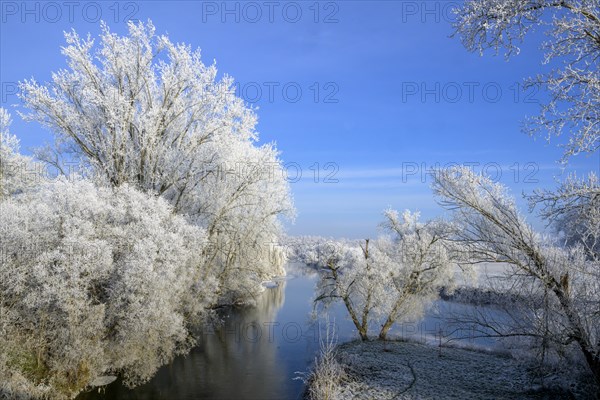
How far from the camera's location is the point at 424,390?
12.1 metres

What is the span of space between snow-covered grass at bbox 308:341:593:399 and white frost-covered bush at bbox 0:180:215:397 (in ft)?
18.6

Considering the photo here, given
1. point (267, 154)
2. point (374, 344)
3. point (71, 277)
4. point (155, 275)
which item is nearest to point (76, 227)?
point (71, 277)

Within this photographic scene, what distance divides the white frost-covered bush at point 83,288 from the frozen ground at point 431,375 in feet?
21.7

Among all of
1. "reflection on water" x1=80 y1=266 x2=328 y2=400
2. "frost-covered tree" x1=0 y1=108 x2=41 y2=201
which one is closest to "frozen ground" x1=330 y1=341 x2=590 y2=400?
"reflection on water" x1=80 y1=266 x2=328 y2=400

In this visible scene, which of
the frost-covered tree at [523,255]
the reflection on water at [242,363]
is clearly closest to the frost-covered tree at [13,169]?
the reflection on water at [242,363]

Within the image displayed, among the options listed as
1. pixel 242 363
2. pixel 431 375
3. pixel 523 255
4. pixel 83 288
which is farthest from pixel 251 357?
pixel 523 255

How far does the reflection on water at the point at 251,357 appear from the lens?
13438 mm

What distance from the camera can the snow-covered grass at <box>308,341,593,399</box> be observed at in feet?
38.0

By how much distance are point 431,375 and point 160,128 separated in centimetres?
1552

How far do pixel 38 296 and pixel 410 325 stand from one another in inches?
734

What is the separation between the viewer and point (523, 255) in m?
7.63

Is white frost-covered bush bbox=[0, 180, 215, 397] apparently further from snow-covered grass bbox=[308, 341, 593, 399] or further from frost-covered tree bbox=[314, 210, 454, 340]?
frost-covered tree bbox=[314, 210, 454, 340]

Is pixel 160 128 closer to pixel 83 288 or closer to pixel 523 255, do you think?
pixel 83 288

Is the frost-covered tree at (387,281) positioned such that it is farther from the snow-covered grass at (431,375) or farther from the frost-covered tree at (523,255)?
the frost-covered tree at (523,255)
